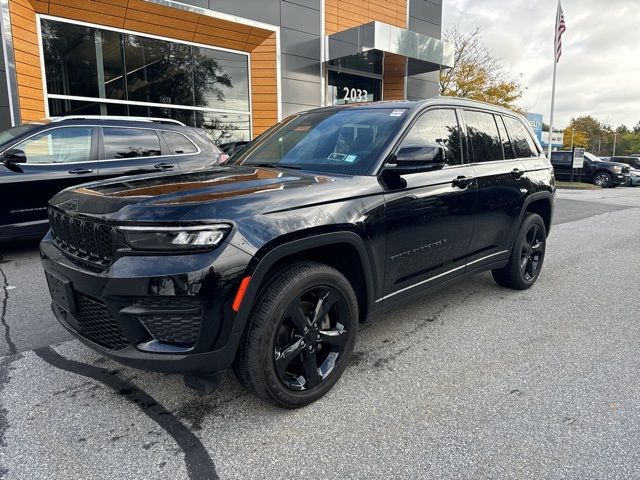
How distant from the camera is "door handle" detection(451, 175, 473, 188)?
11.8 ft

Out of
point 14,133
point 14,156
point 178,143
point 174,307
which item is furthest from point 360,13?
point 174,307

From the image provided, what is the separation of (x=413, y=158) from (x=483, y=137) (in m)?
1.46

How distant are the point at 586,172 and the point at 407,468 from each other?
26542mm

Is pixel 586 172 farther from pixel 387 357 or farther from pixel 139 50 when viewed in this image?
pixel 387 357

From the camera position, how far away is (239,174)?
3.07 m

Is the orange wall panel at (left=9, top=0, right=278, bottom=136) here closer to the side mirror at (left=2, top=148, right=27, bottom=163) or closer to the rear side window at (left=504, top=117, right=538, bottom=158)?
the side mirror at (left=2, top=148, right=27, bottom=163)

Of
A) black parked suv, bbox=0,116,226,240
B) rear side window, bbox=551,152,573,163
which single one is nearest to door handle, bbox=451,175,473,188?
black parked suv, bbox=0,116,226,240

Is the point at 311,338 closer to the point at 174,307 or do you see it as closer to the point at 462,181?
the point at 174,307

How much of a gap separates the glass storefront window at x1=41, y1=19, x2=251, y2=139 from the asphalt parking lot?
343 inches

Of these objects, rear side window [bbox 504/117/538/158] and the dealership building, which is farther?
the dealership building

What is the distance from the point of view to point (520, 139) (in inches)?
188

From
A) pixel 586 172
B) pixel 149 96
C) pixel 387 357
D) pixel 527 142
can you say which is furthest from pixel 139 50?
pixel 586 172

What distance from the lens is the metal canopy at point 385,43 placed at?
14.0m

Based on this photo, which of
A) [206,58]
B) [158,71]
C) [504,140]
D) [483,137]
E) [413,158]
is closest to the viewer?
[413,158]
